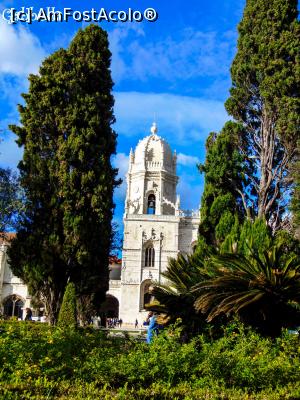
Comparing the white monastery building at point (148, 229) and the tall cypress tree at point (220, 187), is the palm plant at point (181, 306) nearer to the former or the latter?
the tall cypress tree at point (220, 187)

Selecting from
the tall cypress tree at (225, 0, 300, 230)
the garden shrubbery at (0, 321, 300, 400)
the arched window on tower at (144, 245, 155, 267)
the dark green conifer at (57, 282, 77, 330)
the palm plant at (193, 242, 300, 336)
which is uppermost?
the tall cypress tree at (225, 0, 300, 230)

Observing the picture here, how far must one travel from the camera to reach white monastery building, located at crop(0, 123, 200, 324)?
41375 mm

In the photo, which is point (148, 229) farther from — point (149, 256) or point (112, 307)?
point (112, 307)

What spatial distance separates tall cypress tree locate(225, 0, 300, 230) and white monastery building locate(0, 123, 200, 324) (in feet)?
66.3

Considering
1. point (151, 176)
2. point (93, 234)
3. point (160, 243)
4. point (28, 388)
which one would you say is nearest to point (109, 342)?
point (28, 388)

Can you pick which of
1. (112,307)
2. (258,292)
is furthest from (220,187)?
(112,307)

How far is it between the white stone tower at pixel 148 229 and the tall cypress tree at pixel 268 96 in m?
21.2

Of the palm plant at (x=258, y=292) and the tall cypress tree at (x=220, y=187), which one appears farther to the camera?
the tall cypress tree at (x=220, y=187)

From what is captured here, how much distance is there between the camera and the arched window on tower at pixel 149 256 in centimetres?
4238

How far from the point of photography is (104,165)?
60.2ft

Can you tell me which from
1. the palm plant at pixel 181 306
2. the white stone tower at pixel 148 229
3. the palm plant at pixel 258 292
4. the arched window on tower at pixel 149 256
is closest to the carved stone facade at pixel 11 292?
the white stone tower at pixel 148 229

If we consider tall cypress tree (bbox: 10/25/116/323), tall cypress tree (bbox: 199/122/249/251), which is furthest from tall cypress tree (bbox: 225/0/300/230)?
tall cypress tree (bbox: 10/25/116/323)

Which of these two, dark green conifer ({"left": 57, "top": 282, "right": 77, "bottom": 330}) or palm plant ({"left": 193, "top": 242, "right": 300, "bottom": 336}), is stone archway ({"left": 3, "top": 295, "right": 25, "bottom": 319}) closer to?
dark green conifer ({"left": 57, "top": 282, "right": 77, "bottom": 330})

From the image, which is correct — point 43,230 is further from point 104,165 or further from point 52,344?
point 52,344
